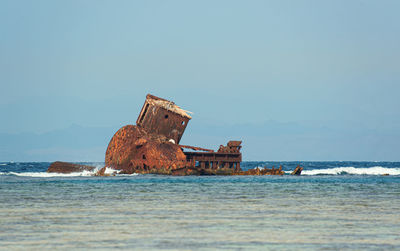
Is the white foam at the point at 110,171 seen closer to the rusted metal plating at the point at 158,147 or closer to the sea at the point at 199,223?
the rusted metal plating at the point at 158,147

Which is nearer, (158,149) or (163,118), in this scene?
(158,149)

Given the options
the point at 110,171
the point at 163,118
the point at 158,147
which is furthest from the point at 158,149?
the point at 110,171

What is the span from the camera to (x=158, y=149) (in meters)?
41.6

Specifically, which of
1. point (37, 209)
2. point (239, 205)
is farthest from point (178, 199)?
point (37, 209)

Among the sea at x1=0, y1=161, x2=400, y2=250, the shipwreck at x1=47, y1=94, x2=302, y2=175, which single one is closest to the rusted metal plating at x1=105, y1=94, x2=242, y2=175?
the shipwreck at x1=47, y1=94, x2=302, y2=175

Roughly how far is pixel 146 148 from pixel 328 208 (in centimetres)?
2433

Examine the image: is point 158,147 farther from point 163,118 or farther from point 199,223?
point 199,223

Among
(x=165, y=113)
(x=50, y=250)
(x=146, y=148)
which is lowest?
(x=50, y=250)

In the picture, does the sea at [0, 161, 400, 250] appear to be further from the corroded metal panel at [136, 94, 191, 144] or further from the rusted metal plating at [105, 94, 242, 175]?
the corroded metal panel at [136, 94, 191, 144]

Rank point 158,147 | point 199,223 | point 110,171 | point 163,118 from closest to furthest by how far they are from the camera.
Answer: point 199,223
point 158,147
point 163,118
point 110,171

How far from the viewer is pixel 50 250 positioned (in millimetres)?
10961

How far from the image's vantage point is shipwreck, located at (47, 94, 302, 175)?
4216cm

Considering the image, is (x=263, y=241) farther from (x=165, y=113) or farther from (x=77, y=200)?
(x=165, y=113)

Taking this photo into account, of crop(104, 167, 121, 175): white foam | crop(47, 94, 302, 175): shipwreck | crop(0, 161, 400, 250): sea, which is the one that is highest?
crop(47, 94, 302, 175): shipwreck
